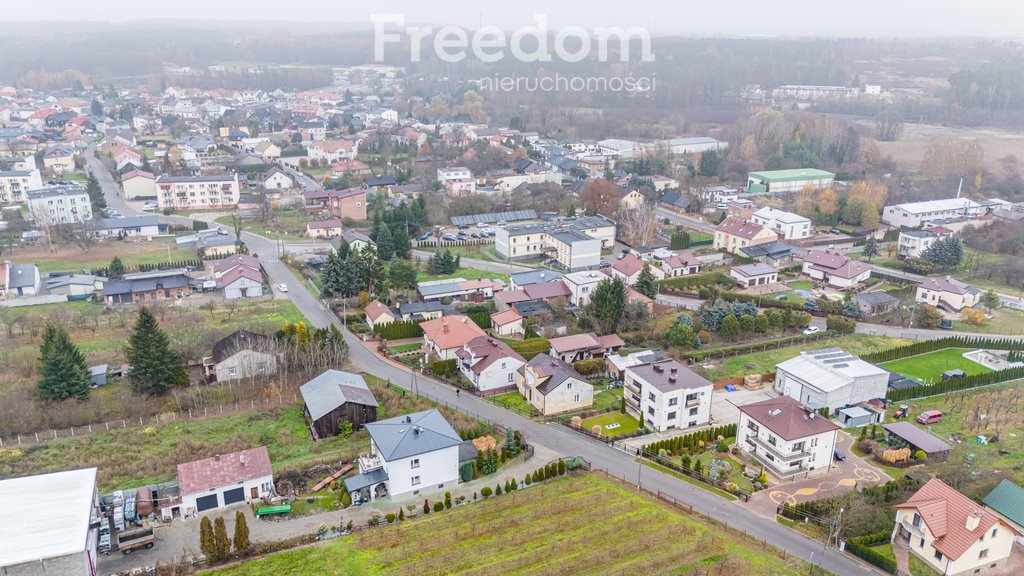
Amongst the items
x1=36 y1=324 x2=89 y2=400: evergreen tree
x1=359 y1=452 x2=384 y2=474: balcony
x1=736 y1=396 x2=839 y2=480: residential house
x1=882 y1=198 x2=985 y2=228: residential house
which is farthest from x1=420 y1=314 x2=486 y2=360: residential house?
x1=882 y1=198 x2=985 y2=228: residential house

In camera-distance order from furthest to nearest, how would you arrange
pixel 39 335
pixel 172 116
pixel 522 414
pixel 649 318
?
pixel 172 116
pixel 649 318
pixel 39 335
pixel 522 414

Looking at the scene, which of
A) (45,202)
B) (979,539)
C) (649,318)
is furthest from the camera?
(45,202)

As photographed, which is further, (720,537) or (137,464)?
(137,464)

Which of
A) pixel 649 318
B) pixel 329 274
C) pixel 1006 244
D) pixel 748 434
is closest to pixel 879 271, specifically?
pixel 1006 244

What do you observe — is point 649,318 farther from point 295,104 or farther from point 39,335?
point 295,104

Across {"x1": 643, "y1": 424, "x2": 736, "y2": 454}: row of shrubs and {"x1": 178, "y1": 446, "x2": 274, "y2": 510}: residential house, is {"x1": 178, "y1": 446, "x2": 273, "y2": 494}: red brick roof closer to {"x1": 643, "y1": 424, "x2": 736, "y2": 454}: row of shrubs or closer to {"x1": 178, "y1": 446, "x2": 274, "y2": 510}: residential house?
{"x1": 178, "y1": 446, "x2": 274, "y2": 510}: residential house

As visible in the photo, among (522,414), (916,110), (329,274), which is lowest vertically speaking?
(522,414)
